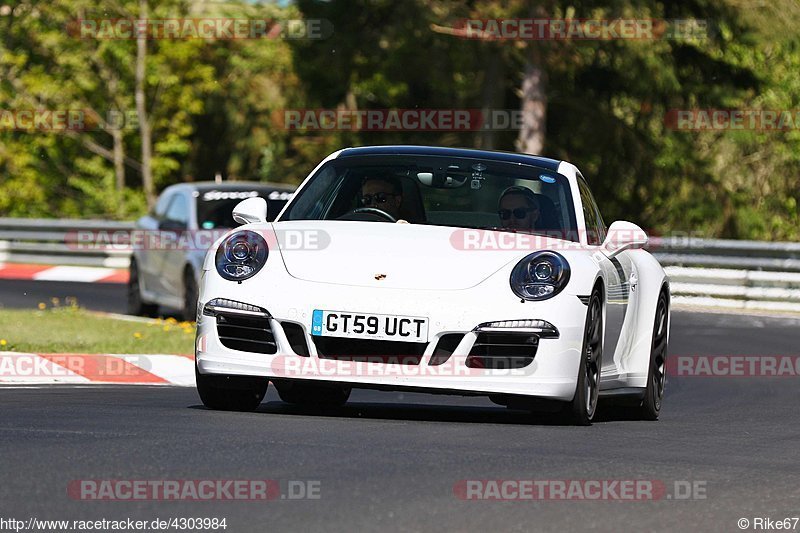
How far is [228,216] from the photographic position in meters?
18.5

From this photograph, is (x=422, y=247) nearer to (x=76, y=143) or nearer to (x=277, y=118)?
(x=277, y=118)

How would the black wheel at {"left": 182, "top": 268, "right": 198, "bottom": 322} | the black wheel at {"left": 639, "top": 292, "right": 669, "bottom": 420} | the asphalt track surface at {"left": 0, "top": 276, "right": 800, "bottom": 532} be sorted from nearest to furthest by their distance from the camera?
1. the asphalt track surface at {"left": 0, "top": 276, "right": 800, "bottom": 532}
2. the black wheel at {"left": 639, "top": 292, "right": 669, "bottom": 420}
3. the black wheel at {"left": 182, "top": 268, "right": 198, "bottom": 322}

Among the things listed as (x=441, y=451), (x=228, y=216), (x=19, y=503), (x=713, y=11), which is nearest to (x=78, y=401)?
(x=441, y=451)

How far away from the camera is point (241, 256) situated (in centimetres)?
862

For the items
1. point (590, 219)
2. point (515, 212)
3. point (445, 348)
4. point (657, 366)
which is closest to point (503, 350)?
point (445, 348)

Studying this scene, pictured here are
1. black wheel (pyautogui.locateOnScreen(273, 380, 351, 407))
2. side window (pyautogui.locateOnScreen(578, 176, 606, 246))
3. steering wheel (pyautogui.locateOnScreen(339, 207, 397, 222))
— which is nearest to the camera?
steering wheel (pyautogui.locateOnScreen(339, 207, 397, 222))

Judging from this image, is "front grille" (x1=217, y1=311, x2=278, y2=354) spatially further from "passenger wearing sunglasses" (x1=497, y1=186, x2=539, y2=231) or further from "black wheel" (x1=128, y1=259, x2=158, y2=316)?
"black wheel" (x1=128, y1=259, x2=158, y2=316)

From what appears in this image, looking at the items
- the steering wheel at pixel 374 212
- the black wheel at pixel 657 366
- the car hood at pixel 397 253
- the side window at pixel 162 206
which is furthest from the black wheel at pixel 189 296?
the car hood at pixel 397 253

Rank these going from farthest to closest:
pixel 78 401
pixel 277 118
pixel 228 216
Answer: pixel 277 118 < pixel 228 216 < pixel 78 401

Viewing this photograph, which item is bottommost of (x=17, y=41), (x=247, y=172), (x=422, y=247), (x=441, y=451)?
(x=247, y=172)

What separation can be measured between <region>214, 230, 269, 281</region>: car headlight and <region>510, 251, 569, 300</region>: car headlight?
1.20 m

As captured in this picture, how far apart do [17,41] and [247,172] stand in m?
7.60

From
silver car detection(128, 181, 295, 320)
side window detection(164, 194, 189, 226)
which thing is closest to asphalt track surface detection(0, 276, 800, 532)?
silver car detection(128, 181, 295, 320)

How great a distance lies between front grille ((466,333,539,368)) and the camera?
8.28 m
